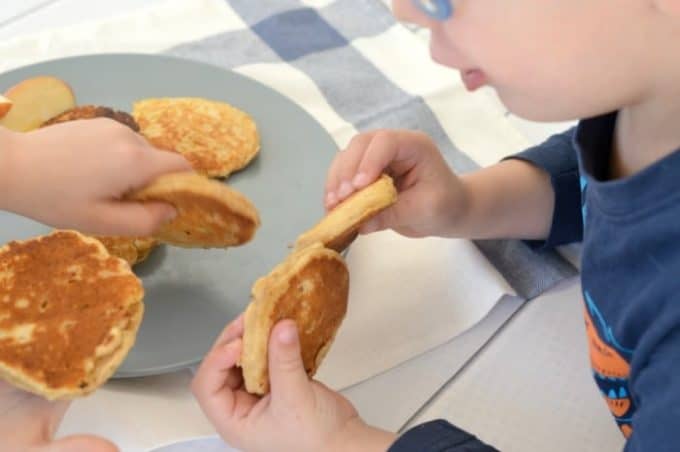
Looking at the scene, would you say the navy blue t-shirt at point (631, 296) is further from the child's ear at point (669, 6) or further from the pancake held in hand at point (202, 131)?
the pancake held in hand at point (202, 131)

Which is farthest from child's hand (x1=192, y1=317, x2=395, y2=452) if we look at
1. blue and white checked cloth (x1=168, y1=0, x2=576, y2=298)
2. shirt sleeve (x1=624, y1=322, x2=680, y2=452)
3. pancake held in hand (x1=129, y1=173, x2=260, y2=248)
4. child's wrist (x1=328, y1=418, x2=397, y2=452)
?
blue and white checked cloth (x1=168, y1=0, x2=576, y2=298)

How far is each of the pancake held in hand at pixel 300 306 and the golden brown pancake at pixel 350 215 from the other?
0.6 inches

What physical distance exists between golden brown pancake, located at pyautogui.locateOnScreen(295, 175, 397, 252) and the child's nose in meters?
0.16

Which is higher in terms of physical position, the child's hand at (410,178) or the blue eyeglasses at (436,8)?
the blue eyeglasses at (436,8)

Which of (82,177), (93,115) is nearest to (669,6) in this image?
(82,177)

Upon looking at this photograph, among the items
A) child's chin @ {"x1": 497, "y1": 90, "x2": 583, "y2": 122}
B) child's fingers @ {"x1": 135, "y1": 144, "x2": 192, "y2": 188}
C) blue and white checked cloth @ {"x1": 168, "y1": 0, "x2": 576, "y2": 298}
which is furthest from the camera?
blue and white checked cloth @ {"x1": 168, "y1": 0, "x2": 576, "y2": 298}

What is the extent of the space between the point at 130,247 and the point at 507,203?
1.33 ft

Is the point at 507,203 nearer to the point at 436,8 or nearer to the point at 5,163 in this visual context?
the point at 436,8

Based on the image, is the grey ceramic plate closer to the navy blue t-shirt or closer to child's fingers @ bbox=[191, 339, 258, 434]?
child's fingers @ bbox=[191, 339, 258, 434]

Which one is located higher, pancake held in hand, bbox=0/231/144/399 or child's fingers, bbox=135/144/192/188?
child's fingers, bbox=135/144/192/188

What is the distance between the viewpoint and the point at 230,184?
90cm

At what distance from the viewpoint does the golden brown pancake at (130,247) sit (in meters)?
0.78

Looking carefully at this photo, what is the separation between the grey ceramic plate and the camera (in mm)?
750

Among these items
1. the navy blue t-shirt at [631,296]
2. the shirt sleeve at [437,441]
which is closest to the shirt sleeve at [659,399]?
the navy blue t-shirt at [631,296]
